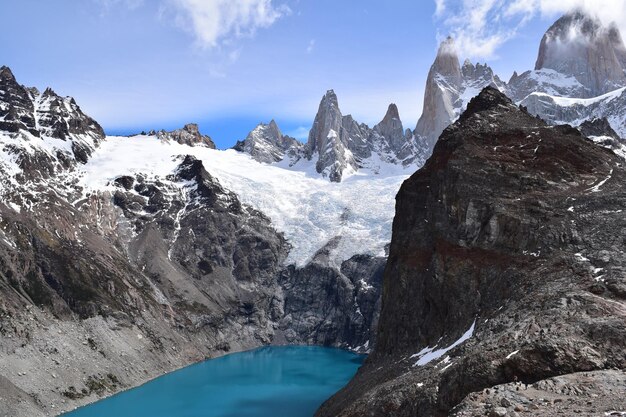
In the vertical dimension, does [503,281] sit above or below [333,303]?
above

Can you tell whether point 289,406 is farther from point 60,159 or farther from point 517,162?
point 60,159

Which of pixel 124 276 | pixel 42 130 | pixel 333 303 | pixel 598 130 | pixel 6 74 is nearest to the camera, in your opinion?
pixel 124 276

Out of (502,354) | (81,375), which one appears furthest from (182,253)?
(502,354)

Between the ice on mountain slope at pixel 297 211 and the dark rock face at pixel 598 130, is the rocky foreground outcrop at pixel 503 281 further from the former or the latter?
the ice on mountain slope at pixel 297 211

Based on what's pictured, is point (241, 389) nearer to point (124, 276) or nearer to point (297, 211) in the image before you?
point (124, 276)

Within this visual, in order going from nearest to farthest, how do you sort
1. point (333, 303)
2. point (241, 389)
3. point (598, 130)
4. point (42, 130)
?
point (241, 389), point (598, 130), point (333, 303), point (42, 130)

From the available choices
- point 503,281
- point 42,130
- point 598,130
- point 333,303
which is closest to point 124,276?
point 333,303
